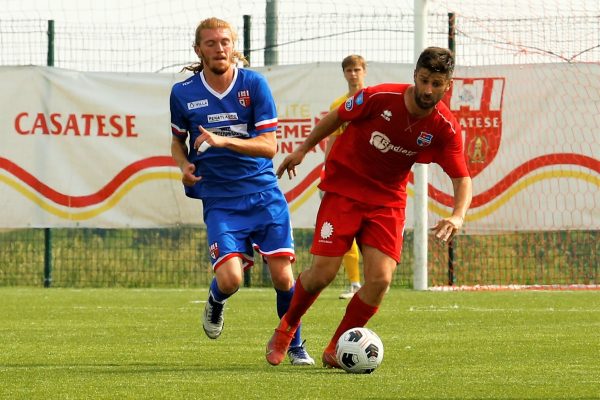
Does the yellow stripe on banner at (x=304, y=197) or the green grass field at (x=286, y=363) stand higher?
the yellow stripe on banner at (x=304, y=197)

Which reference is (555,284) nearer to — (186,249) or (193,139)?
(186,249)

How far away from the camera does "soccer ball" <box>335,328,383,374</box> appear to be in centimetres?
695

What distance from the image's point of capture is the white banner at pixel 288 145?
14734mm

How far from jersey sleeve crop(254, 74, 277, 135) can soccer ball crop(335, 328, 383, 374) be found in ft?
4.49

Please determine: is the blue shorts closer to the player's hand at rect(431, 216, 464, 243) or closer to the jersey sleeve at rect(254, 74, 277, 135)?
the jersey sleeve at rect(254, 74, 277, 135)

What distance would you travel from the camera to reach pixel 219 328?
8047 mm

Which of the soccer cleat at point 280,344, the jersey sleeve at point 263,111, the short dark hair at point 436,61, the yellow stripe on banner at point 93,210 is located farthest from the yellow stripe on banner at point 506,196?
the short dark hair at point 436,61

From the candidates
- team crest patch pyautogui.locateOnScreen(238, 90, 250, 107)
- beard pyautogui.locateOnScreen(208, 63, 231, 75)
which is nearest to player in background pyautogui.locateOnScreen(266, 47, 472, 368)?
team crest patch pyautogui.locateOnScreen(238, 90, 250, 107)

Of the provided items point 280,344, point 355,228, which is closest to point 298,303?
point 280,344

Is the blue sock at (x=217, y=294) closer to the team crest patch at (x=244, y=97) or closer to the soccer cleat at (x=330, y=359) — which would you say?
the soccer cleat at (x=330, y=359)

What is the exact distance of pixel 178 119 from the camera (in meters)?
7.86

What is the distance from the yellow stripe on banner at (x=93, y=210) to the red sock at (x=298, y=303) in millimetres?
7735

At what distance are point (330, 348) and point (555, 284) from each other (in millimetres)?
8662

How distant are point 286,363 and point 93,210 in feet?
25.7
